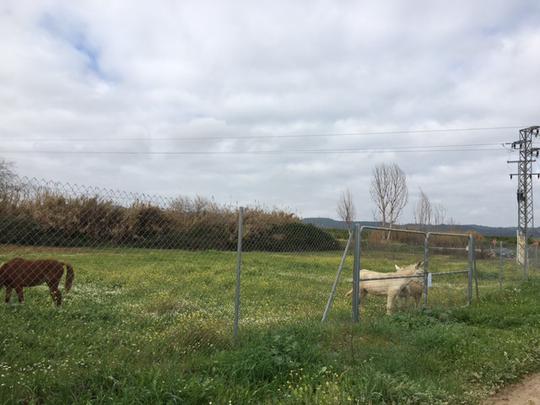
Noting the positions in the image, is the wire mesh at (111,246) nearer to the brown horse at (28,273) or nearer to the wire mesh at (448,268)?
the brown horse at (28,273)

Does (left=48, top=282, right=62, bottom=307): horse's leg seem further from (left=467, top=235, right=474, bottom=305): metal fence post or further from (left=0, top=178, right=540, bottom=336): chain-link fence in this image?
(left=467, top=235, right=474, bottom=305): metal fence post

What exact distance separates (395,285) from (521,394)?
15.1 feet

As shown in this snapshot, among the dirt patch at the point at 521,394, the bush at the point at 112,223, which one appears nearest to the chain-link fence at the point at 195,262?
the bush at the point at 112,223

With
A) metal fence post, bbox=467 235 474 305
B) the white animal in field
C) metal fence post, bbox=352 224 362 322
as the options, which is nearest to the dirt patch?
metal fence post, bbox=352 224 362 322

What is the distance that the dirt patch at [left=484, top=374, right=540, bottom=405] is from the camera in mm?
5547

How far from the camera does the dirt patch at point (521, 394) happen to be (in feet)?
18.2

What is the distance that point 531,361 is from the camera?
6.99m

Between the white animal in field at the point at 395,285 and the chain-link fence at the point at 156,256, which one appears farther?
the white animal in field at the point at 395,285

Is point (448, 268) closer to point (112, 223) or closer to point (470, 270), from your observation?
point (470, 270)

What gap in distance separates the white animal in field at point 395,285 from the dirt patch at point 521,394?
3.95 meters

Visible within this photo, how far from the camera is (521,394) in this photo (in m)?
5.84

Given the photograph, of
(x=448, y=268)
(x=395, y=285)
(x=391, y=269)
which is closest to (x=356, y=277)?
(x=395, y=285)

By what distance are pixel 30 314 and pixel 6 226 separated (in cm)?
316

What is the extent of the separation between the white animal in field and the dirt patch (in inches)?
156
